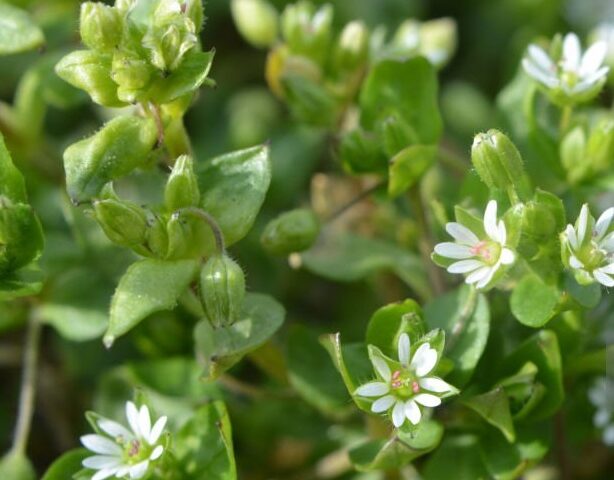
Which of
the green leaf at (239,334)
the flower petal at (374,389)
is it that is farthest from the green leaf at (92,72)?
the flower petal at (374,389)

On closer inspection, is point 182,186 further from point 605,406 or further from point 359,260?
point 605,406

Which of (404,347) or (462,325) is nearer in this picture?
(404,347)

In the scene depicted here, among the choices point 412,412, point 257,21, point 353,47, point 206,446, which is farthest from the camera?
point 257,21

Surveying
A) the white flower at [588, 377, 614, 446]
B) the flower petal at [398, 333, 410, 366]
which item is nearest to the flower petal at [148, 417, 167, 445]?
the flower petal at [398, 333, 410, 366]

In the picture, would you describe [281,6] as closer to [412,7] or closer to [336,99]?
[412,7]

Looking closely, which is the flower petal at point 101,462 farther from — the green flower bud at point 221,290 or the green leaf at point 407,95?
the green leaf at point 407,95

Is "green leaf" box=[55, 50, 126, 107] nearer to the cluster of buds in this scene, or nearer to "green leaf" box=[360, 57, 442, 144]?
the cluster of buds

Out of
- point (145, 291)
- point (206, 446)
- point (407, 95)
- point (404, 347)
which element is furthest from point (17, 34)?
point (404, 347)

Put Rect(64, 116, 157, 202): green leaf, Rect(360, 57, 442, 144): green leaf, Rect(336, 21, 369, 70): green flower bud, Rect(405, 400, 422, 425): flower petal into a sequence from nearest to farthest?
1. Rect(405, 400, 422, 425): flower petal
2. Rect(64, 116, 157, 202): green leaf
3. Rect(360, 57, 442, 144): green leaf
4. Rect(336, 21, 369, 70): green flower bud
